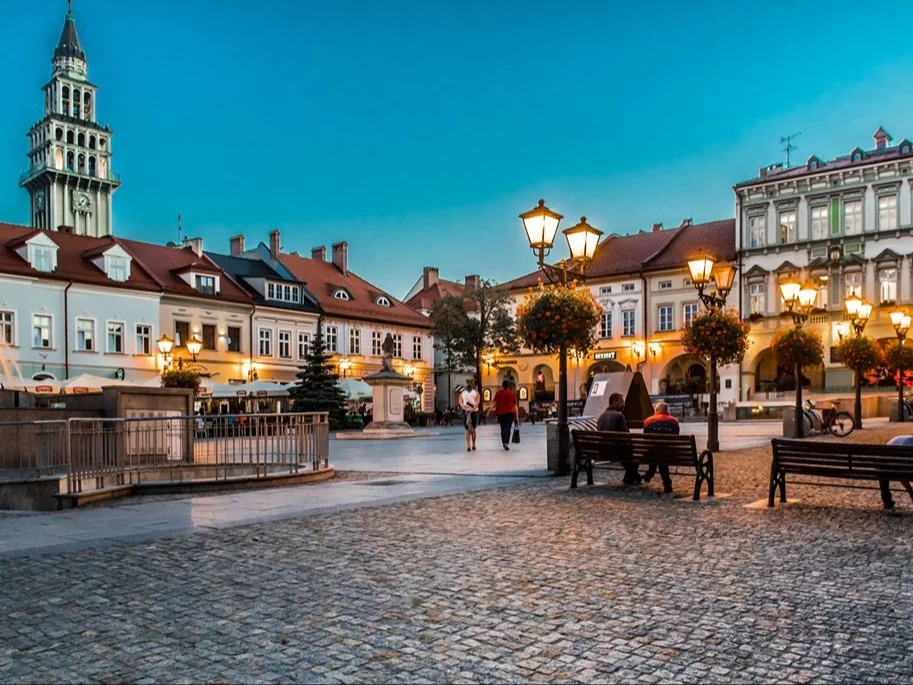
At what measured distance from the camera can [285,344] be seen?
54125 mm

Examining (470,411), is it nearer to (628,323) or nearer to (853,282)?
(853,282)

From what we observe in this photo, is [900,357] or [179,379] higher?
[900,357]

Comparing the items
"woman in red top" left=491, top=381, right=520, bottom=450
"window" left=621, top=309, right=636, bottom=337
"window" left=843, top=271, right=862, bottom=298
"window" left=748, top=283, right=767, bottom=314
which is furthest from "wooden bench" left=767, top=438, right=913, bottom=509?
"window" left=621, top=309, right=636, bottom=337

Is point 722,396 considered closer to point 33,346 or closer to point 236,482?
point 33,346

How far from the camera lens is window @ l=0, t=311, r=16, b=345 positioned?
3941 centimetres

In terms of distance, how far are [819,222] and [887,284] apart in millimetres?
5720

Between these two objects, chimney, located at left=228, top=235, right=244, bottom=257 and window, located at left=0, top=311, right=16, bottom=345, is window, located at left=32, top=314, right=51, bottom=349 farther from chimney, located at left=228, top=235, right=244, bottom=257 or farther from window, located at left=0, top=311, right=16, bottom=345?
chimney, located at left=228, top=235, right=244, bottom=257

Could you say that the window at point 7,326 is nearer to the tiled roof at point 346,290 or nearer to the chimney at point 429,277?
the tiled roof at point 346,290

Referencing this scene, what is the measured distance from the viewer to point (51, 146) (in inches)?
3194

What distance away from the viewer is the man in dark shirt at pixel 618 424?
497 inches

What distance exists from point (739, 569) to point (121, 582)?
15.5 ft

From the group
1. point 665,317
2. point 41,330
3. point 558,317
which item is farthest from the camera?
point 665,317

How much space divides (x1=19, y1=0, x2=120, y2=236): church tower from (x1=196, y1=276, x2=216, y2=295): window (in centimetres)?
3845

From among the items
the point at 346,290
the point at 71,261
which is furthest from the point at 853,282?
the point at 71,261
